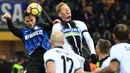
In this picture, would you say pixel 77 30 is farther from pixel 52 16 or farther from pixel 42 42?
pixel 52 16

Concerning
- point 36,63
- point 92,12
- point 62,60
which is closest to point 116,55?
point 62,60

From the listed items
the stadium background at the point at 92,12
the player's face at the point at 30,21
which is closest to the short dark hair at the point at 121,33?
the player's face at the point at 30,21

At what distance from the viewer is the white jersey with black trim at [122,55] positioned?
25.8 ft

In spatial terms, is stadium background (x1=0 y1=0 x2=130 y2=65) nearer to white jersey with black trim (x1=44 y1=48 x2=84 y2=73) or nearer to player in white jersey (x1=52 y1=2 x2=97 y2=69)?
player in white jersey (x1=52 y1=2 x2=97 y2=69)

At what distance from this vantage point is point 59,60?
27.2 feet

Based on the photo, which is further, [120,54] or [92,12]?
[92,12]

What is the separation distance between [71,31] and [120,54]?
7.80ft

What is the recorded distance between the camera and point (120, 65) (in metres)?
7.96

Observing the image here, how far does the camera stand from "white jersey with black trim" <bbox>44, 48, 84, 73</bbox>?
8281mm

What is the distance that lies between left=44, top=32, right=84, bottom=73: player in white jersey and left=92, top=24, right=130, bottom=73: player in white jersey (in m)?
0.53

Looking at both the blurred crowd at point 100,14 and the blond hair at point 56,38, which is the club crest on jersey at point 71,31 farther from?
the blurred crowd at point 100,14

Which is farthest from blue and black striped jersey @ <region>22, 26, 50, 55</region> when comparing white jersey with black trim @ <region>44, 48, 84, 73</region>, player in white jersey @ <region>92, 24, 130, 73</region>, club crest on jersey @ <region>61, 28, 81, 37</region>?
player in white jersey @ <region>92, 24, 130, 73</region>

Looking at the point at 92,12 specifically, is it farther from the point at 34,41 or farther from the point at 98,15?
the point at 34,41

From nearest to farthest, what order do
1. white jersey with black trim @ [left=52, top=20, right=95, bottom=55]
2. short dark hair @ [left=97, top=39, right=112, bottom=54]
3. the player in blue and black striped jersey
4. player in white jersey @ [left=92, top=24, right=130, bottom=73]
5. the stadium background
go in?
player in white jersey @ [left=92, top=24, right=130, bottom=73], short dark hair @ [left=97, top=39, right=112, bottom=54], white jersey with black trim @ [left=52, top=20, right=95, bottom=55], the player in blue and black striped jersey, the stadium background
